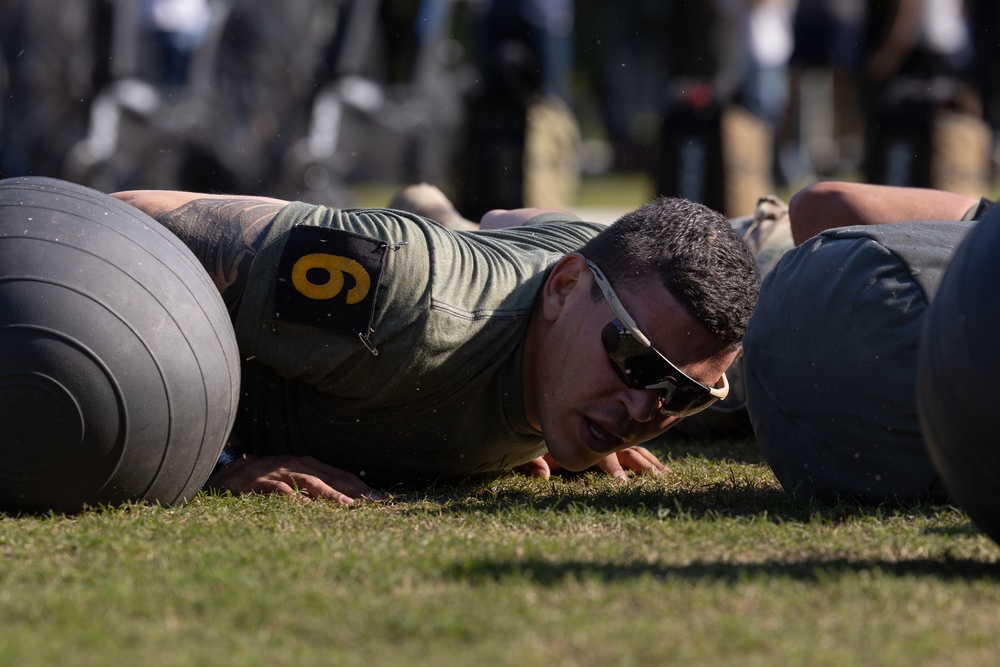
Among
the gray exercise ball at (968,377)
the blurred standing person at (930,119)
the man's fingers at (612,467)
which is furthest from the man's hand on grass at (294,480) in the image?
the blurred standing person at (930,119)

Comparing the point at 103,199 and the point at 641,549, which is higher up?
the point at 103,199

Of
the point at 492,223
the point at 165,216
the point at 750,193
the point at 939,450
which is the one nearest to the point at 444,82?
the point at 750,193

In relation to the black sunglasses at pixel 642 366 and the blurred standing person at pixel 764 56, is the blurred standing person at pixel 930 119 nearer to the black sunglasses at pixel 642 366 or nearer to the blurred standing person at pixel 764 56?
the blurred standing person at pixel 764 56

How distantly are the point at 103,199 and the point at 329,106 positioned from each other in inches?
438

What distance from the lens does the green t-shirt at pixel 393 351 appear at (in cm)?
400

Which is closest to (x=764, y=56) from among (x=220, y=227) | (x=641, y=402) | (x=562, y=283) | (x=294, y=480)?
(x=562, y=283)

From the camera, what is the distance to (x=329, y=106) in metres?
14.8

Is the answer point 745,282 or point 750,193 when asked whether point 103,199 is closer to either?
point 745,282

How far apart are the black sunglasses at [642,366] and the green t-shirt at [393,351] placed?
1.06 ft

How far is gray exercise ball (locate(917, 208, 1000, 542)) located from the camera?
2.78m

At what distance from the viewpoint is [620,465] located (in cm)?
466

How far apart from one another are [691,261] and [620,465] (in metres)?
0.91

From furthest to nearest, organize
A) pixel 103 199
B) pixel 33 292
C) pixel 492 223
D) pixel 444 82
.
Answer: pixel 444 82 < pixel 492 223 < pixel 103 199 < pixel 33 292

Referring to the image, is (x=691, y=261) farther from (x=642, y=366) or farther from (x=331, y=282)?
(x=331, y=282)
